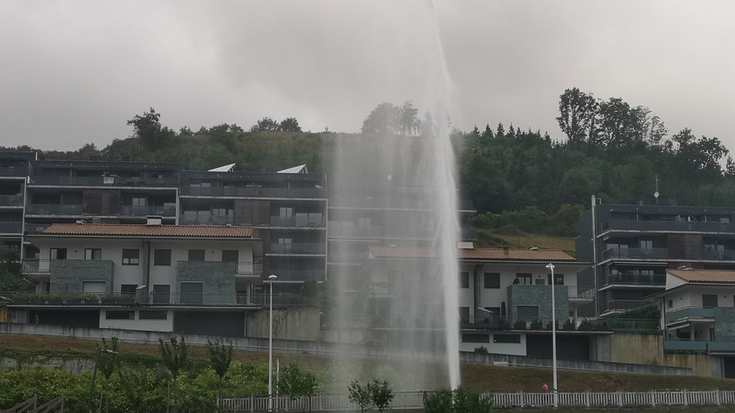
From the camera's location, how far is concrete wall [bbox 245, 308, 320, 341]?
3039 inches

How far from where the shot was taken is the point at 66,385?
54156 millimetres

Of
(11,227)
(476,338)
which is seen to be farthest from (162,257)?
(11,227)

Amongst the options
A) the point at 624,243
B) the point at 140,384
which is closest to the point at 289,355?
the point at 140,384

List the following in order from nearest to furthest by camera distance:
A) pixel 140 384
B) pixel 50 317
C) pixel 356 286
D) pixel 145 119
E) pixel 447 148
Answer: pixel 140 384 < pixel 447 148 < pixel 50 317 < pixel 356 286 < pixel 145 119

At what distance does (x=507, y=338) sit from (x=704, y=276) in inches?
724

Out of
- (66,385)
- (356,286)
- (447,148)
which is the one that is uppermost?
(447,148)

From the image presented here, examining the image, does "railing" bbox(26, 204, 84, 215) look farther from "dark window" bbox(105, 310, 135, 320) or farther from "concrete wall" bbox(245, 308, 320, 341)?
"concrete wall" bbox(245, 308, 320, 341)

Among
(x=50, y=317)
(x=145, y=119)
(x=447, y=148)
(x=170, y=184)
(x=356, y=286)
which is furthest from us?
(x=145, y=119)

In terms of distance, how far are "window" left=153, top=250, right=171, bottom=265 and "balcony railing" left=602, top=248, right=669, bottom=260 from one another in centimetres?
5054

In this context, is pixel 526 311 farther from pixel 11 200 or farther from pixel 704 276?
pixel 11 200

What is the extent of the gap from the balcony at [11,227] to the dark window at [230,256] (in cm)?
3509

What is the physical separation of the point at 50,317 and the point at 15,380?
2444cm

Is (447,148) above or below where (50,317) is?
above

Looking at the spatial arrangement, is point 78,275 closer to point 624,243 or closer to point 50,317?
point 50,317
